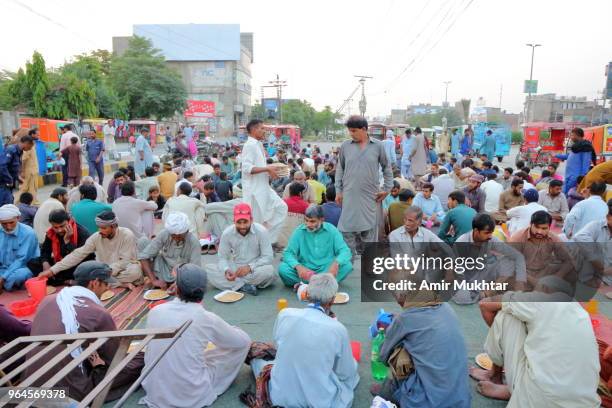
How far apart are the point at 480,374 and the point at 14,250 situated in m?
4.99

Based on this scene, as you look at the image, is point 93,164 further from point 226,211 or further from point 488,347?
point 488,347

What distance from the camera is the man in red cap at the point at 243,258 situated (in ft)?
16.7

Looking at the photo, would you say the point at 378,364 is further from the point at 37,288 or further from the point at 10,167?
the point at 10,167

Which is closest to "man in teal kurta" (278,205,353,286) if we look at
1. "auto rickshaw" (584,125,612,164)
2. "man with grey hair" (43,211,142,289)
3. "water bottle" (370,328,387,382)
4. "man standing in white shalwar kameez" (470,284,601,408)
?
"water bottle" (370,328,387,382)

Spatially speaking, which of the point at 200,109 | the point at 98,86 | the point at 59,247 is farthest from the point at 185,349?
the point at 200,109

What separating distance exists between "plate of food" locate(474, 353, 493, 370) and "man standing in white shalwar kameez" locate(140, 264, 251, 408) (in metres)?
1.89

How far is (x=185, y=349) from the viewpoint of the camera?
290 cm

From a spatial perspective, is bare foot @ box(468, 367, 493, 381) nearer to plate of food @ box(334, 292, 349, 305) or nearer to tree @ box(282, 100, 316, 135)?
plate of food @ box(334, 292, 349, 305)

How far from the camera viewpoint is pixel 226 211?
6.92m

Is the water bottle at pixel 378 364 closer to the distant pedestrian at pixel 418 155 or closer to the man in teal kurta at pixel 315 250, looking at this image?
the man in teal kurta at pixel 315 250

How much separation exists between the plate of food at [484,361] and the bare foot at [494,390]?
23cm

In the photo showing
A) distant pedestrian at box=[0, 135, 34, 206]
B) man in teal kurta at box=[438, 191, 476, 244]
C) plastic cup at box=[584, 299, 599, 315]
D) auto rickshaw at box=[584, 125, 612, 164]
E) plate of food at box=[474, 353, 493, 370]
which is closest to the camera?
plate of food at box=[474, 353, 493, 370]

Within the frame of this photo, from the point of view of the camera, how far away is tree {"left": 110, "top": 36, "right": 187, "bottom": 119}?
123 feet

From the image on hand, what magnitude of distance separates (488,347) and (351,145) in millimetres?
2634
